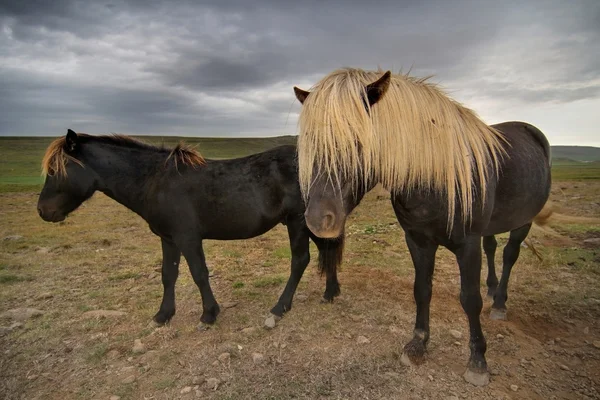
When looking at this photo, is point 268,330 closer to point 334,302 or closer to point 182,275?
point 334,302

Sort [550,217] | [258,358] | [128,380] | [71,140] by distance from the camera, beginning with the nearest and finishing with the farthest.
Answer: [128,380], [258,358], [71,140], [550,217]

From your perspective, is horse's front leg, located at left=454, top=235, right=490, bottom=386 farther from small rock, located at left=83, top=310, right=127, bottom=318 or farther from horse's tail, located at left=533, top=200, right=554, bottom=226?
small rock, located at left=83, top=310, right=127, bottom=318

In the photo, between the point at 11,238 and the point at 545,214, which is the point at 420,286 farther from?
the point at 11,238

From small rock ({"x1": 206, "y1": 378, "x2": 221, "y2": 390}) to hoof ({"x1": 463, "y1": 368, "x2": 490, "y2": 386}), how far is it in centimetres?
236

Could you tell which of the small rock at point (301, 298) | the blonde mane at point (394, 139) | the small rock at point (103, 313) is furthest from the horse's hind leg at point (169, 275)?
the blonde mane at point (394, 139)

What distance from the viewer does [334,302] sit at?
4.89m

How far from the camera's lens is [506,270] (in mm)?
4727

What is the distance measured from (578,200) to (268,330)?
1568cm

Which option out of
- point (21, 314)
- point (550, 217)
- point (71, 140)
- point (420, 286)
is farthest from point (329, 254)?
point (21, 314)

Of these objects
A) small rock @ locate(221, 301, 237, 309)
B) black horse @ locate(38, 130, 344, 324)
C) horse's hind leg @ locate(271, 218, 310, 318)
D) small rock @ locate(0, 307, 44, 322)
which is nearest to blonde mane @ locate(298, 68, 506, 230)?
black horse @ locate(38, 130, 344, 324)

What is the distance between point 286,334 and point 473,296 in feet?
6.96

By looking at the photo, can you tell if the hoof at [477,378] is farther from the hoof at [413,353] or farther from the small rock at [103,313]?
the small rock at [103,313]

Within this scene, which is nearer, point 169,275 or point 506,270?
point 169,275

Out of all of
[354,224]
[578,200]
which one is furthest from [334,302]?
[578,200]
